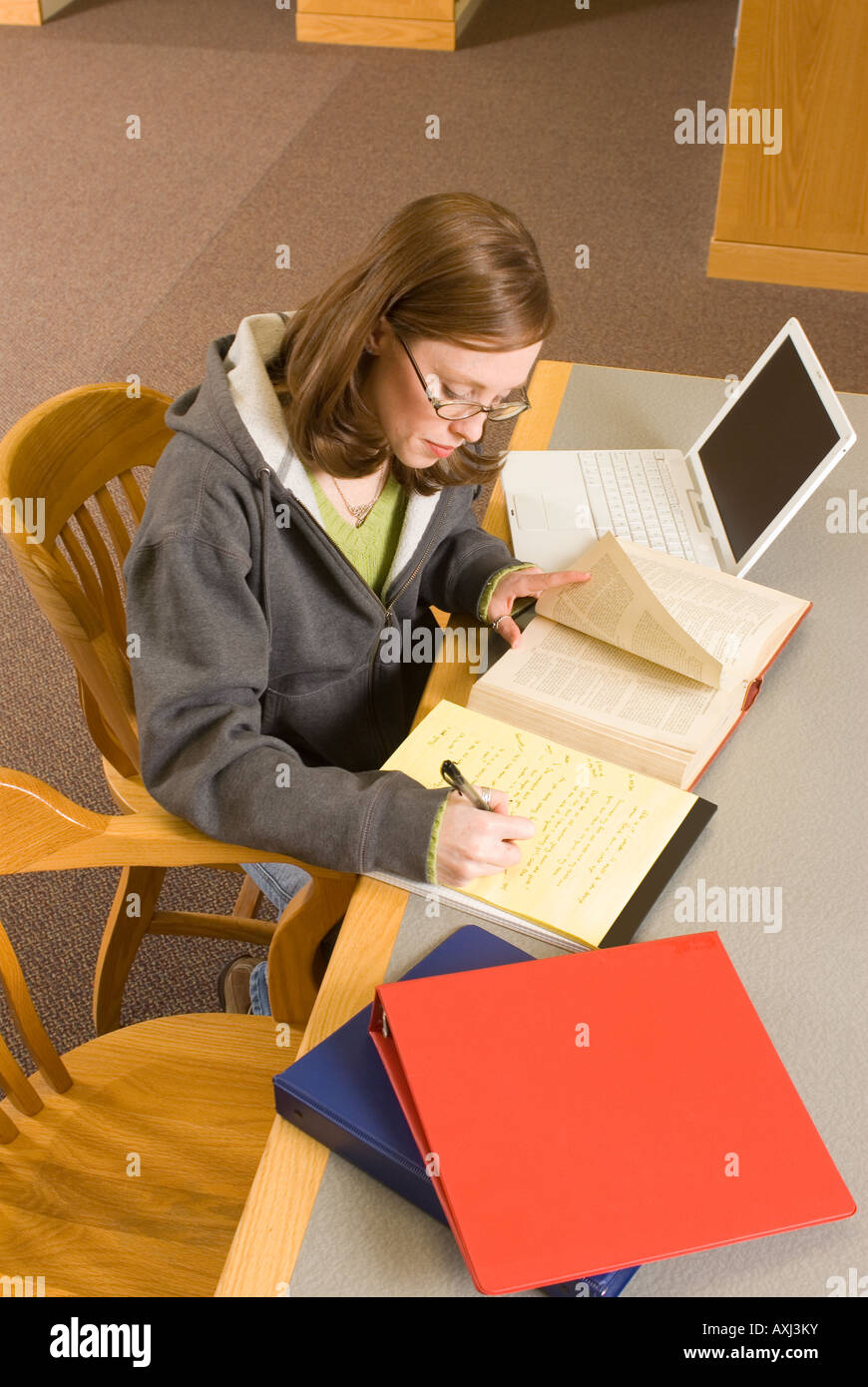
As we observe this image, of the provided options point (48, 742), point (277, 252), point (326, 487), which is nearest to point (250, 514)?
point (326, 487)

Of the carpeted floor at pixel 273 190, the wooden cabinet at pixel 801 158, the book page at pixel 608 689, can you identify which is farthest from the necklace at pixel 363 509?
the wooden cabinet at pixel 801 158

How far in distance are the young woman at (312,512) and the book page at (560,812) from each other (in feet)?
0.11

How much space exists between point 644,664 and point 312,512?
35cm

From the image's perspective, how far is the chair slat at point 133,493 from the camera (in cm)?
141

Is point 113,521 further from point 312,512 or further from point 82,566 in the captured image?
point 312,512

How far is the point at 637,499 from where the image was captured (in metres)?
1.41

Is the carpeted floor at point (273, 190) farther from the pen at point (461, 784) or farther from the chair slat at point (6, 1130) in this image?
the pen at point (461, 784)

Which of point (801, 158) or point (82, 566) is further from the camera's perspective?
point (801, 158)

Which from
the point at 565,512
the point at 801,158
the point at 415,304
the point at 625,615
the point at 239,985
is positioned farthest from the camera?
the point at 801,158

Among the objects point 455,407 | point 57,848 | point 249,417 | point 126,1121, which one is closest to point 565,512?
point 455,407

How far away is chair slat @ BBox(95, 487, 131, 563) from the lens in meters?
1.36

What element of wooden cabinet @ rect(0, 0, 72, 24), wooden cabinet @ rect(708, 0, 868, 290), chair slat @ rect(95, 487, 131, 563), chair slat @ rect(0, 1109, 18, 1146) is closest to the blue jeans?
chair slat @ rect(0, 1109, 18, 1146)

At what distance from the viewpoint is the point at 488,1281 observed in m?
0.73

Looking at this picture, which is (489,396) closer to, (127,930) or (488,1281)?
(488,1281)
